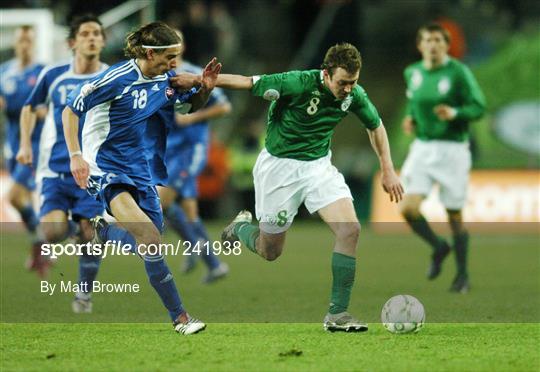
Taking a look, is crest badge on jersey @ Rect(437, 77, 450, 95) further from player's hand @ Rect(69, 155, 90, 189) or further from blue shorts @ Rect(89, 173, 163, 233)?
player's hand @ Rect(69, 155, 90, 189)

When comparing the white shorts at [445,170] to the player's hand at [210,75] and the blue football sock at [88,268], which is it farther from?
the player's hand at [210,75]

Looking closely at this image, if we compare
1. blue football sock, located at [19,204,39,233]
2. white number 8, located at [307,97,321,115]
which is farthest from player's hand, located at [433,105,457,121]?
blue football sock, located at [19,204,39,233]

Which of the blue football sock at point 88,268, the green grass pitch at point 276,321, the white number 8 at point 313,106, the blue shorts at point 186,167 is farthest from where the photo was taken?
the blue shorts at point 186,167

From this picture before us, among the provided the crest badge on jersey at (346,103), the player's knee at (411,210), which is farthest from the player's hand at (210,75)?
the player's knee at (411,210)

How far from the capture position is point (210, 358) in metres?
5.94

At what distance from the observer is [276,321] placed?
759 cm

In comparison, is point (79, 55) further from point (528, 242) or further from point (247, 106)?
point (247, 106)

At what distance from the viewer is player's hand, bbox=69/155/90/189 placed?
6777 millimetres

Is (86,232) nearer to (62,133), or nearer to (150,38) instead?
(62,133)

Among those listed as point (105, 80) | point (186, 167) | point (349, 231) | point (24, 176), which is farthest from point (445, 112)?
point (24, 176)

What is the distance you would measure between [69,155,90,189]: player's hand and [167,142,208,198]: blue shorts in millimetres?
3828

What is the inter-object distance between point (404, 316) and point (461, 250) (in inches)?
126

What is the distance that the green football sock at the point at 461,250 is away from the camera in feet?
32.1

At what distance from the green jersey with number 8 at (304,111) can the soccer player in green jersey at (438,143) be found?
2759mm
